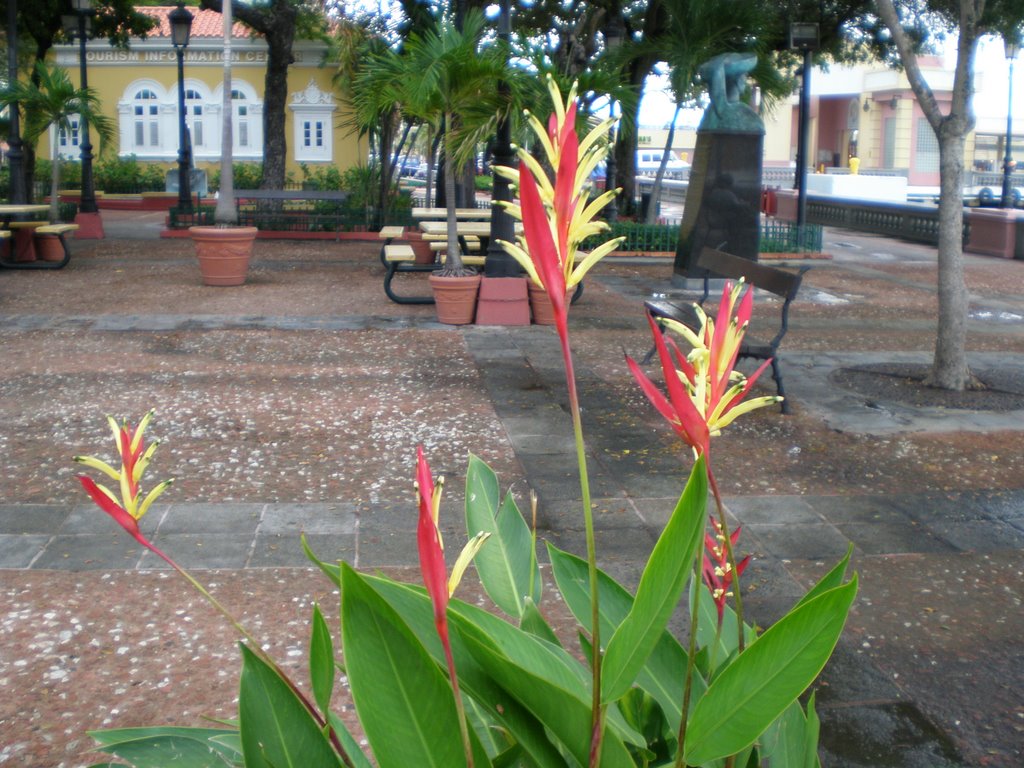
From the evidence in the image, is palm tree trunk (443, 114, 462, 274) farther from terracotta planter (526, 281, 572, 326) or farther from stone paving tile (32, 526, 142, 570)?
stone paving tile (32, 526, 142, 570)

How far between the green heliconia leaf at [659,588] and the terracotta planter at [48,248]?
1573 cm

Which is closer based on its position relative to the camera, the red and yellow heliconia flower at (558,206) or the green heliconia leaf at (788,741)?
the red and yellow heliconia flower at (558,206)

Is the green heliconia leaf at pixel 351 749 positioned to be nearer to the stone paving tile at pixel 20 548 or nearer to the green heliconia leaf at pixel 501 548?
the green heliconia leaf at pixel 501 548

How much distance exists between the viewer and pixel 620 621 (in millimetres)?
1988

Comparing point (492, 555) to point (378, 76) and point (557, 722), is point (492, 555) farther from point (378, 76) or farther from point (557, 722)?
point (378, 76)

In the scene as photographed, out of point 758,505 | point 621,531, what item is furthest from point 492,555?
point 758,505

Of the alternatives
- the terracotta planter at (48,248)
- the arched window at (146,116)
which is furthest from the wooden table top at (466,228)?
the arched window at (146,116)

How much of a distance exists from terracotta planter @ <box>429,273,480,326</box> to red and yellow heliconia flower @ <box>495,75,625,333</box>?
9.56 meters

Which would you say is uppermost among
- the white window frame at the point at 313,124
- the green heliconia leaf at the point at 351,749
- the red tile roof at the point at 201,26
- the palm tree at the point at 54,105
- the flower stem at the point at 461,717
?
the red tile roof at the point at 201,26

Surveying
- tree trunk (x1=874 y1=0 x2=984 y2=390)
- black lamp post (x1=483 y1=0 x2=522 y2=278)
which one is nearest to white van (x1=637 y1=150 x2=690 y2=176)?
black lamp post (x1=483 y1=0 x2=522 y2=278)

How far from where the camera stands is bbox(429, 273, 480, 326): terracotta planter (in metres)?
10.9

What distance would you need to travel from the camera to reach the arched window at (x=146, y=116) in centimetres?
3509

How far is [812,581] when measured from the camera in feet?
15.7

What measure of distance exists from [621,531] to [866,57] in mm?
21173
